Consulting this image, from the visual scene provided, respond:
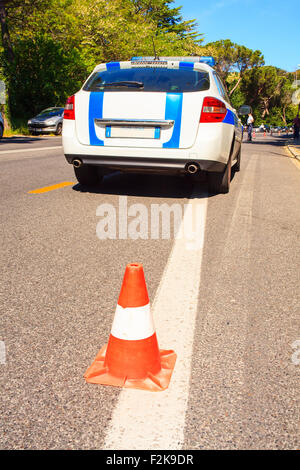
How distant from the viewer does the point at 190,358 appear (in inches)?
80.7

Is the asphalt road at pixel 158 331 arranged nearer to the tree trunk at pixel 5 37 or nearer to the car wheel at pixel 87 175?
the car wheel at pixel 87 175

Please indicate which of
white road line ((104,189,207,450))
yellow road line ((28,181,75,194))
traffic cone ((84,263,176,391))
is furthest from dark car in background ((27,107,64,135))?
traffic cone ((84,263,176,391))

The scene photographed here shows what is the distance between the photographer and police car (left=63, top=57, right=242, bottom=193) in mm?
5195

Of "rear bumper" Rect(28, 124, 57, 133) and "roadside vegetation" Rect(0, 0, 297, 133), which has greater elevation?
→ "roadside vegetation" Rect(0, 0, 297, 133)

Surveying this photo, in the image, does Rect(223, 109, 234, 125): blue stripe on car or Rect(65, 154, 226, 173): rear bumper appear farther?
Rect(223, 109, 234, 125): blue stripe on car

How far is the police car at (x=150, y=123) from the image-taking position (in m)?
5.20

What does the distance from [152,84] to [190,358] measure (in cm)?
404

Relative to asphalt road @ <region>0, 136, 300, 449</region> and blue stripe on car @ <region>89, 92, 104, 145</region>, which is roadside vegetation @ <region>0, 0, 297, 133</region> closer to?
blue stripe on car @ <region>89, 92, 104, 145</region>

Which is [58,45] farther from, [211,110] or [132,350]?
[132,350]

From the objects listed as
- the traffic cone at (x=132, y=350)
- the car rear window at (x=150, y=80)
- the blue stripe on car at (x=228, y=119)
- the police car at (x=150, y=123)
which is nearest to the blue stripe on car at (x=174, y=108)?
the police car at (x=150, y=123)

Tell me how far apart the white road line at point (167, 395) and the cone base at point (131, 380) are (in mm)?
26

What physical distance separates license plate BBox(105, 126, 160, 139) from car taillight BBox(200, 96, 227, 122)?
554mm

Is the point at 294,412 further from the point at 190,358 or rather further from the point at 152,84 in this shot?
the point at 152,84

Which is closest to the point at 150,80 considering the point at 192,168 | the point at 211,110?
the point at 211,110
